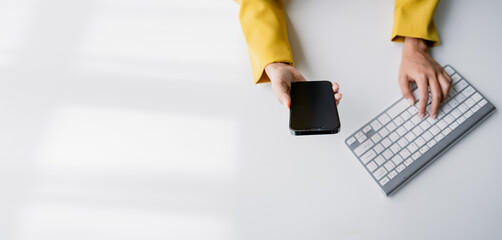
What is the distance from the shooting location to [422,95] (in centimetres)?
65

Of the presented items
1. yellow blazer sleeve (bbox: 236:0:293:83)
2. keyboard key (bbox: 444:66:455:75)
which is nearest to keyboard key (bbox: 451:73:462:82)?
keyboard key (bbox: 444:66:455:75)

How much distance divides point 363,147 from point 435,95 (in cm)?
18

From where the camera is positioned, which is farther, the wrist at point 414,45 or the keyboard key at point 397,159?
the wrist at point 414,45

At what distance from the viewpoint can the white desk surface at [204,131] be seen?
58cm

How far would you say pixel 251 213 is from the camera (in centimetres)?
59

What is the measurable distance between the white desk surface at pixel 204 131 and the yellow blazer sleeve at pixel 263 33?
0.03m

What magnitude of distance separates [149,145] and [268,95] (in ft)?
0.86

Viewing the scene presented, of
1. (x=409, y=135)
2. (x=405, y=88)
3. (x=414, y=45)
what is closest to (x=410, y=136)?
(x=409, y=135)

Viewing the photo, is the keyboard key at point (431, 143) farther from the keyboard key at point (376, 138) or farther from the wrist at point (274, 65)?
the wrist at point (274, 65)

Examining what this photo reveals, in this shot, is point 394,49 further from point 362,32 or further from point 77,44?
point 77,44

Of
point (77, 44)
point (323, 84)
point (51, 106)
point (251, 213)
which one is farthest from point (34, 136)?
point (323, 84)

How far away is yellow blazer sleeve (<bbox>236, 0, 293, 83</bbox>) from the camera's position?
2.33ft

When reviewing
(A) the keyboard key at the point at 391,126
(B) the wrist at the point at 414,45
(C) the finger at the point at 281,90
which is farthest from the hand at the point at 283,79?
(B) the wrist at the point at 414,45

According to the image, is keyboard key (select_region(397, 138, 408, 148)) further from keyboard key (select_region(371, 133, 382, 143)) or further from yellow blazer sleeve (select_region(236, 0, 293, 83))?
yellow blazer sleeve (select_region(236, 0, 293, 83))
